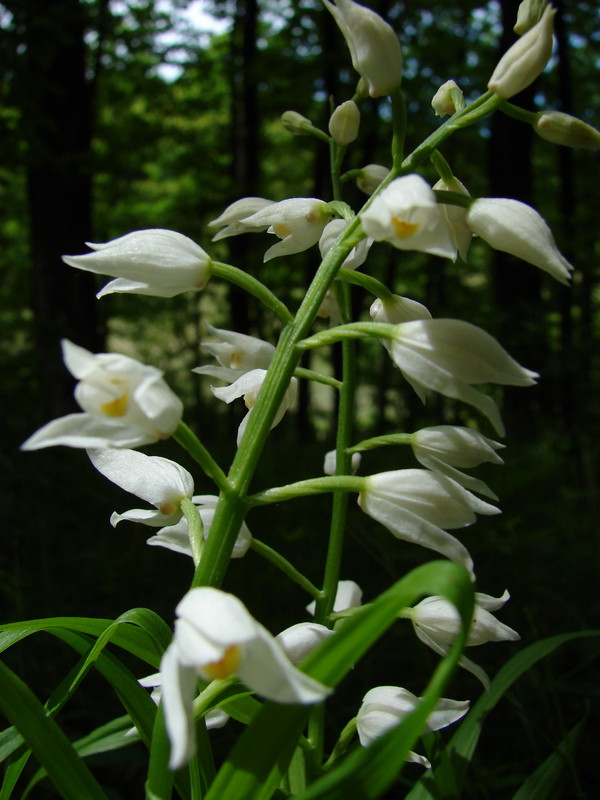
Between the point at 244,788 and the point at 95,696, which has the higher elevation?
the point at 244,788

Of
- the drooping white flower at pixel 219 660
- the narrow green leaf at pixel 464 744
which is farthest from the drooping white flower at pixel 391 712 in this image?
the drooping white flower at pixel 219 660

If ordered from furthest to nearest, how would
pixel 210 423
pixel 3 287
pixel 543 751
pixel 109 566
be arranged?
pixel 3 287, pixel 210 423, pixel 109 566, pixel 543 751

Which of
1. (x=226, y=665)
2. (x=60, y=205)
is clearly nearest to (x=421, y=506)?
(x=226, y=665)

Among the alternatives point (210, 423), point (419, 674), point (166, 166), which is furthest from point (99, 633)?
point (166, 166)

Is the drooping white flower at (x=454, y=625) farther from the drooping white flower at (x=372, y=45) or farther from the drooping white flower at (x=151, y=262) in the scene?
the drooping white flower at (x=372, y=45)

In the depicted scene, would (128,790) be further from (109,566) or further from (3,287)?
(3,287)

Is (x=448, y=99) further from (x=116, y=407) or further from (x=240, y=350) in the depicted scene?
(x=116, y=407)
